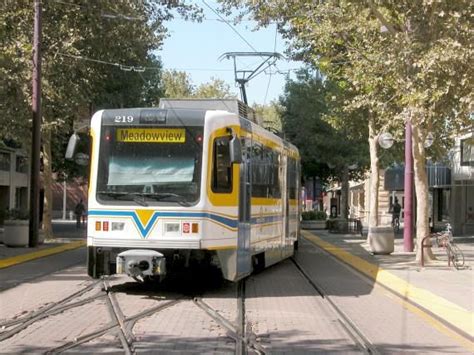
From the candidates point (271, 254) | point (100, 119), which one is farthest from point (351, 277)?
point (100, 119)

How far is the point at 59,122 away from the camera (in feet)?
80.8

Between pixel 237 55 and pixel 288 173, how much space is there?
27.6ft

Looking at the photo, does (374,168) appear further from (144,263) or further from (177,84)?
(177,84)

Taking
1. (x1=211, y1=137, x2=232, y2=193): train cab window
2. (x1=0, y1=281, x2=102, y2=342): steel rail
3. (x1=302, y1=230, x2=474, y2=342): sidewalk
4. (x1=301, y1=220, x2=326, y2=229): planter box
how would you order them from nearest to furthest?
(x1=0, y1=281, x2=102, y2=342): steel rail
(x1=302, y1=230, x2=474, y2=342): sidewalk
(x1=211, y1=137, x2=232, y2=193): train cab window
(x1=301, y1=220, x2=326, y2=229): planter box

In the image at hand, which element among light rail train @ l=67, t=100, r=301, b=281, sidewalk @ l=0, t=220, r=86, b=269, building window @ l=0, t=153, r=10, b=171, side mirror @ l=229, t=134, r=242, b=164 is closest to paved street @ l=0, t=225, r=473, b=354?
Result: light rail train @ l=67, t=100, r=301, b=281

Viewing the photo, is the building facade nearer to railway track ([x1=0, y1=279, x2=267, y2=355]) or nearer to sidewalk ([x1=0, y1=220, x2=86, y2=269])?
sidewalk ([x1=0, y1=220, x2=86, y2=269])

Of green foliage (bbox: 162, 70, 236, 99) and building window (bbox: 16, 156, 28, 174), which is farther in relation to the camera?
green foliage (bbox: 162, 70, 236, 99)

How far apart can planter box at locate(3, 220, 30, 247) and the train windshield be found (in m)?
12.6

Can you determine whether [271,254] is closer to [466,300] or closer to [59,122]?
[466,300]

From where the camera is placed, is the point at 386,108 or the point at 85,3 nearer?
the point at 386,108

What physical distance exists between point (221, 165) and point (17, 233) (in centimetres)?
1375

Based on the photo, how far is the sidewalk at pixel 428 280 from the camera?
35.4 ft

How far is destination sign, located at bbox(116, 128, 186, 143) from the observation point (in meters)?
12.1

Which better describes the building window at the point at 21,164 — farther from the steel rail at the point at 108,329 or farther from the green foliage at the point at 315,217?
the steel rail at the point at 108,329
